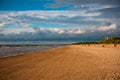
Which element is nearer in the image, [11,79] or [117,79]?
[117,79]

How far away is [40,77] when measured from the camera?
33.8 feet

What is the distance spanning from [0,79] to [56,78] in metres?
2.57

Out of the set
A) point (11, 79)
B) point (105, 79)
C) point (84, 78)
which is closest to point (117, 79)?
point (105, 79)

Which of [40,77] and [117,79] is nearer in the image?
[117,79]

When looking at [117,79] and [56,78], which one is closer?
[117,79]

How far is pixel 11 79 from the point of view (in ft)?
33.2

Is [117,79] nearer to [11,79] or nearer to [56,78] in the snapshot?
[56,78]

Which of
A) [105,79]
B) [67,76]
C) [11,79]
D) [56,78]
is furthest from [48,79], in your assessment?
[105,79]

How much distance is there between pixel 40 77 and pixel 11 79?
1.33 metres

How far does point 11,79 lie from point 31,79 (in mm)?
967

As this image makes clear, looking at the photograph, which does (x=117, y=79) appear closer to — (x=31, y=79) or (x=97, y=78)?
(x=97, y=78)

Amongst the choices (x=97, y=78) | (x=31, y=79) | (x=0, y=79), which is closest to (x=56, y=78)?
(x=31, y=79)

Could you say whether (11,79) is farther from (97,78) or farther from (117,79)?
(117,79)

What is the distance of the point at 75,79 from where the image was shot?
9742 mm
